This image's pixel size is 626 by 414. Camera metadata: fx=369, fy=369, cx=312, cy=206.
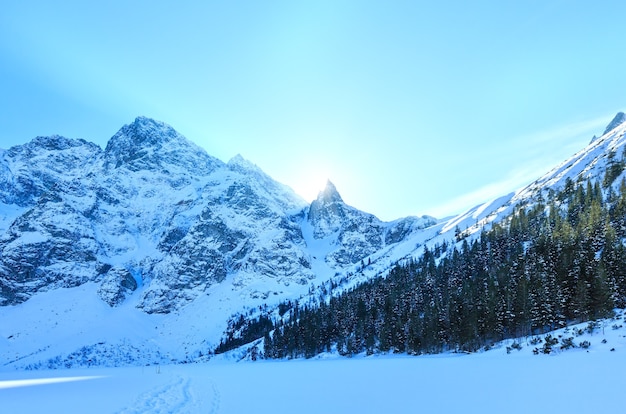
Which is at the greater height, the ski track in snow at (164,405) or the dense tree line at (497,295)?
the dense tree line at (497,295)

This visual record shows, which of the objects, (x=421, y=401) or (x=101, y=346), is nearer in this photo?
(x=421, y=401)

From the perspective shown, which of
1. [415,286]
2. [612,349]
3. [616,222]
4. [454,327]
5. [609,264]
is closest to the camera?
[612,349]

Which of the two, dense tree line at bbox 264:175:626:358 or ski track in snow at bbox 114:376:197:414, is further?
dense tree line at bbox 264:175:626:358

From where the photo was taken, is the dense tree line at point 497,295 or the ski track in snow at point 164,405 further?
the dense tree line at point 497,295

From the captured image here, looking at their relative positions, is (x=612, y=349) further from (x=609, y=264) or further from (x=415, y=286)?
(x=415, y=286)

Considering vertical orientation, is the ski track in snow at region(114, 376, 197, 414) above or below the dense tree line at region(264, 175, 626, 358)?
below

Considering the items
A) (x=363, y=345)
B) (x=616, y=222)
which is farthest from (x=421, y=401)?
(x=616, y=222)

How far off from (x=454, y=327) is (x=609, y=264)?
2750cm

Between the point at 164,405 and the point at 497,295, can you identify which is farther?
the point at 497,295

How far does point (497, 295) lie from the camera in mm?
70125

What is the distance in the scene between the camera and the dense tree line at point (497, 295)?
58.4 meters

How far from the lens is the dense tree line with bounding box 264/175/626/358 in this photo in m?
58.4

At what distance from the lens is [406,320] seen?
8431 centimetres

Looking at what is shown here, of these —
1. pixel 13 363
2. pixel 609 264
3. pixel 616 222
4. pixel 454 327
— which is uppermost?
pixel 616 222
